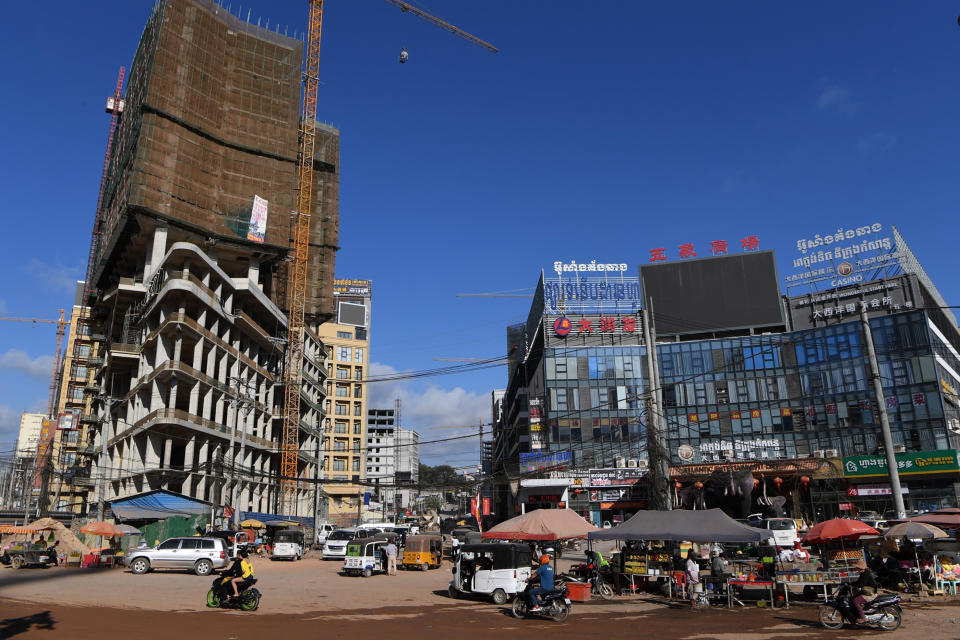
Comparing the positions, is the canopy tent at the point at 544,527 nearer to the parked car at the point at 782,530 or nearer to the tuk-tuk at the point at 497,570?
the tuk-tuk at the point at 497,570

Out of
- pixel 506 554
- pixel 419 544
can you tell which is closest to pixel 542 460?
pixel 419 544

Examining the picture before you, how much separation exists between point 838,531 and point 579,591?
809 cm

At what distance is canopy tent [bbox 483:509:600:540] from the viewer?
2317 centimetres

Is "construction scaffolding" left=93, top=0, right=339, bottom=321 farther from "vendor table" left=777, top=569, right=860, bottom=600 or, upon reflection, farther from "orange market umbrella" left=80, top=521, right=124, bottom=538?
"vendor table" left=777, top=569, right=860, bottom=600

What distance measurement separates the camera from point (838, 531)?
67.3 ft

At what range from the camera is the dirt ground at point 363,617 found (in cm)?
1449

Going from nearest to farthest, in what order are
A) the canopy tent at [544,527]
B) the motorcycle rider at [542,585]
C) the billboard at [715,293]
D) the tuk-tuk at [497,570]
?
the motorcycle rider at [542,585]
the tuk-tuk at [497,570]
the canopy tent at [544,527]
the billboard at [715,293]

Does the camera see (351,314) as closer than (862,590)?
No

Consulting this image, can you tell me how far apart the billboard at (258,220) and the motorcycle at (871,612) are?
62.0 m

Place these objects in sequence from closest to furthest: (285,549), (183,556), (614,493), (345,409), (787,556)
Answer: (787,556)
(183,556)
(285,549)
(614,493)
(345,409)

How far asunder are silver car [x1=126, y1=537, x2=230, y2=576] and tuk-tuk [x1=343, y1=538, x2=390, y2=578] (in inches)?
216

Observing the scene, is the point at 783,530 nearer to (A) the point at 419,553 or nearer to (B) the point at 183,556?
(A) the point at 419,553

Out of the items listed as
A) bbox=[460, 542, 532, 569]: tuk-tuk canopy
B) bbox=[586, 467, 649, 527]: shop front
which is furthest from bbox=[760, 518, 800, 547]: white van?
bbox=[586, 467, 649, 527]: shop front

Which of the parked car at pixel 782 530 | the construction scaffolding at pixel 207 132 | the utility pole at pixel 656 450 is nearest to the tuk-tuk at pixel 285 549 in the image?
the utility pole at pixel 656 450
